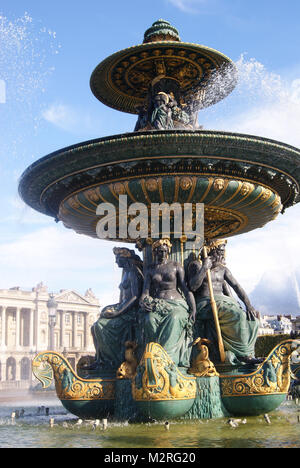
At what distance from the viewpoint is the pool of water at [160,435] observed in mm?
5246

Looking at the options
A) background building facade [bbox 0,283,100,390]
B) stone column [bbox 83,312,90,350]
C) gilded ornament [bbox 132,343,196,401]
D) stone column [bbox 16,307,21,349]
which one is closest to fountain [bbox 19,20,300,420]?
gilded ornament [bbox 132,343,196,401]

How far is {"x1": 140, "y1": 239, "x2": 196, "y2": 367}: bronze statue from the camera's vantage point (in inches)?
297

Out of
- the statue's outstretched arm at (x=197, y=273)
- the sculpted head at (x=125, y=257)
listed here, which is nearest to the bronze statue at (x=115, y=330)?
the sculpted head at (x=125, y=257)

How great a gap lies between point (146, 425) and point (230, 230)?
3.90 metres

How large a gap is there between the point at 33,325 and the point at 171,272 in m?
81.5

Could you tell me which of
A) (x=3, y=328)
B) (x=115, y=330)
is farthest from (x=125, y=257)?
(x=3, y=328)

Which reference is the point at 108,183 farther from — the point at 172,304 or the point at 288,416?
the point at 288,416

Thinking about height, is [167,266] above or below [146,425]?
above

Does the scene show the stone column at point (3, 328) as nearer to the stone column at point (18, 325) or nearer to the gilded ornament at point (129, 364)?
the stone column at point (18, 325)

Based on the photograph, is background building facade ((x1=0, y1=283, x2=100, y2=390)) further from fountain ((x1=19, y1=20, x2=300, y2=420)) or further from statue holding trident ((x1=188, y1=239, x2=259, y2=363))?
statue holding trident ((x1=188, y1=239, x2=259, y2=363))

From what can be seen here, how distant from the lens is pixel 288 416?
7559mm
